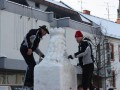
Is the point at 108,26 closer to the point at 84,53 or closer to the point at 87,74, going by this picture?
the point at 87,74

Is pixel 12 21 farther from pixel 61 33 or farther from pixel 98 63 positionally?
pixel 61 33

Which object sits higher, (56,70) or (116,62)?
(56,70)

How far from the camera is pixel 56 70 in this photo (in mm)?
7852

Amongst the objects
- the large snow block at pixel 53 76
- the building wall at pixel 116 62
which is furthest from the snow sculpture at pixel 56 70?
the building wall at pixel 116 62

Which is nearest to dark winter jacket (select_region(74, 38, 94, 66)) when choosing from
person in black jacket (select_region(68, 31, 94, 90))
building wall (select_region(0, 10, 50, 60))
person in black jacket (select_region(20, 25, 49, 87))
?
person in black jacket (select_region(68, 31, 94, 90))

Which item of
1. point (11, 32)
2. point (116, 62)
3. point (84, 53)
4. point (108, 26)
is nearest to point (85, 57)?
point (84, 53)

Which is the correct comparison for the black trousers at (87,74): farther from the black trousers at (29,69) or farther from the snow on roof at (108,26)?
the snow on roof at (108,26)

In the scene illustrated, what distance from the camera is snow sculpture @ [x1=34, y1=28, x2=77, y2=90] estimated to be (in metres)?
7.81

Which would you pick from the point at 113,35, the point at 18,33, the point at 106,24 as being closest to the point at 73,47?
the point at 18,33

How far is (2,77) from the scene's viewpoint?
29422mm

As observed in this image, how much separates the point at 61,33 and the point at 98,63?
25828mm

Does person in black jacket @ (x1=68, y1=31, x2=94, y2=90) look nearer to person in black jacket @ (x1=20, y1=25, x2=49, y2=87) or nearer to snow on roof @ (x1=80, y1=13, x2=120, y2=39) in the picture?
person in black jacket @ (x1=20, y1=25, x2=49, y2=87)

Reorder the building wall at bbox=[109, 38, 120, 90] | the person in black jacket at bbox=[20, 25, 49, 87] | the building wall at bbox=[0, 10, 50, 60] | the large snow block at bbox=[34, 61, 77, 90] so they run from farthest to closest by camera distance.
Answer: the building wall at bbox=[109, 38, 120, 90]
the building wall at bbox=[0, 10, 50, 60]
the person in black jacket at bbox=[20, 25, 49, 87]
the large snow block at bbox=[34, 61, 77, 90]

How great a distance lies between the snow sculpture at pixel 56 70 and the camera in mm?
7812
